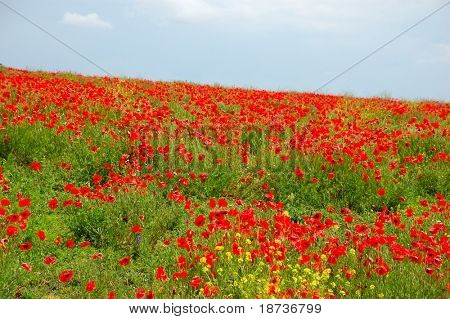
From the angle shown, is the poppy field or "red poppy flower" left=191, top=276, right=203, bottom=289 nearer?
"red poppy flower" left=191, top=276, right=203, bottom=289

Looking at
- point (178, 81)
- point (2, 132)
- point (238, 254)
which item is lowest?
point (238, 254)

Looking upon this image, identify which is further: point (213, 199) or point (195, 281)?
point (213, 199)

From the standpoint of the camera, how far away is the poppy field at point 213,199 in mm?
4523

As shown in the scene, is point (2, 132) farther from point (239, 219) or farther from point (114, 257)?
point (239, 219)

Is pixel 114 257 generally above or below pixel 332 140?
below

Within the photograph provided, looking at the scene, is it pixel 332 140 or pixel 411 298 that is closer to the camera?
pixel 411 298

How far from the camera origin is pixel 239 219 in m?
5.51

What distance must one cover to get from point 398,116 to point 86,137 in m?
8.52

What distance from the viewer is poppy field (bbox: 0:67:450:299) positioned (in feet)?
14.8

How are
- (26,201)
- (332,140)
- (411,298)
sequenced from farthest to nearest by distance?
1. (332,140)
2. (26,201)
3. (411,298)

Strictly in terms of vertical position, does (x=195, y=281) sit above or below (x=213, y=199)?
below

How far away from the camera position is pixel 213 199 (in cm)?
508

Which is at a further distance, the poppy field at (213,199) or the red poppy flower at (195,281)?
the poppy field at (213,199)

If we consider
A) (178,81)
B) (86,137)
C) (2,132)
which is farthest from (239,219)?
(178,81)
